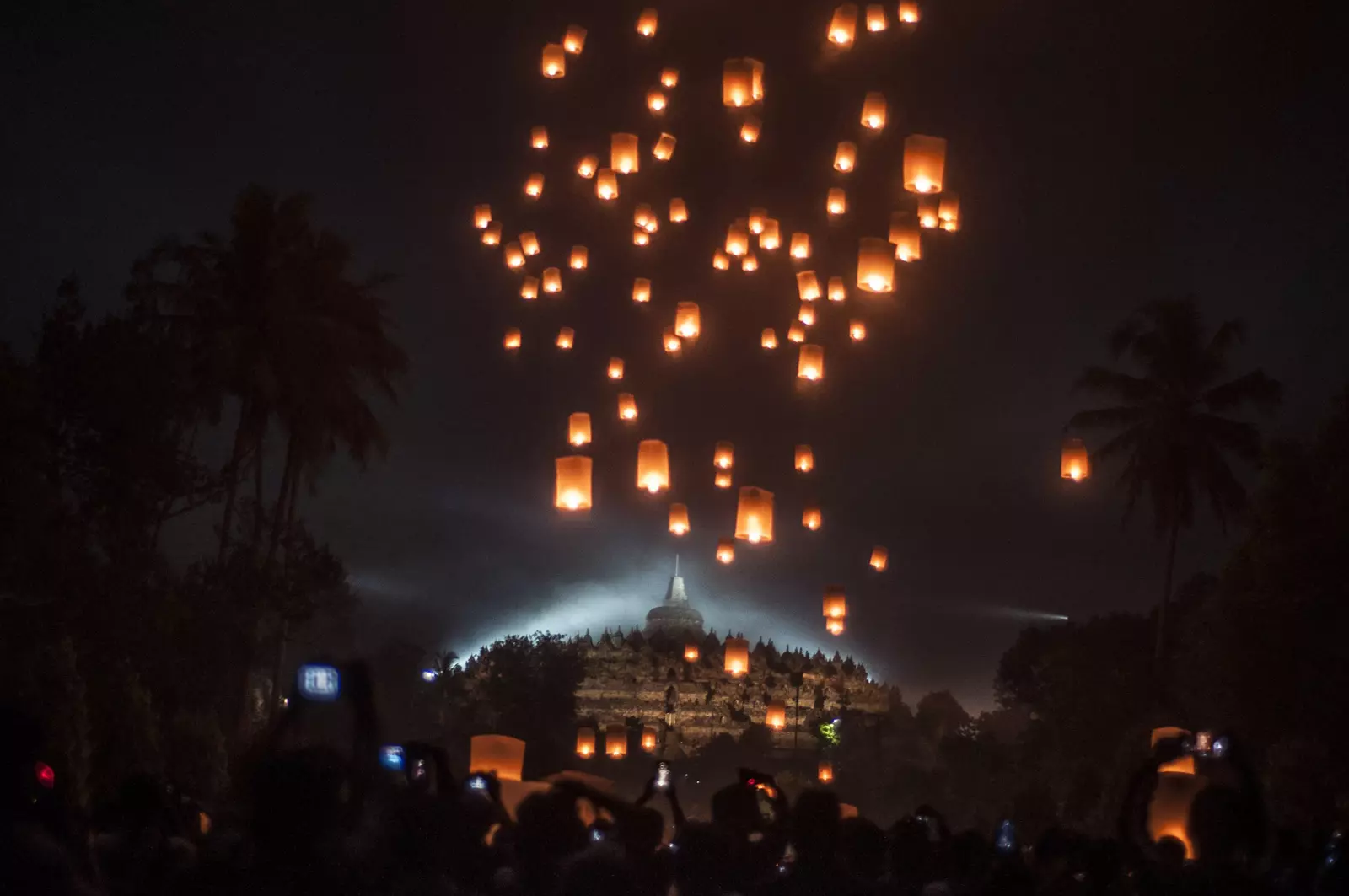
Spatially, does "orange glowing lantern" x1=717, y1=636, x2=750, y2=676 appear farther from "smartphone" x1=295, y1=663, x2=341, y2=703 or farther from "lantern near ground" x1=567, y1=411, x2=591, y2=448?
"smartphone" x1=295, y1=663, x2=341, y2=703

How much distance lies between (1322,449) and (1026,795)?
20.0 metres

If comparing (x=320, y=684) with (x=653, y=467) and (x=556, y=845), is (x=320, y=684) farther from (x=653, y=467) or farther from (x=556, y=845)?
(x=653, y=467)

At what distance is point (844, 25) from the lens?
18.9 metres

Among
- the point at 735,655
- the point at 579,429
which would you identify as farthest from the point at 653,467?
the point at 735,655

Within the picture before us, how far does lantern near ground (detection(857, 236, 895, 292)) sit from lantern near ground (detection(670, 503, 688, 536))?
8252 millimetres

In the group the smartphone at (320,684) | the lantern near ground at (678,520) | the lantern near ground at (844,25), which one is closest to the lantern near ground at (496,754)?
the lantern near ground at (678,520)

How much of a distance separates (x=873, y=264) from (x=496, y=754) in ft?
36.6

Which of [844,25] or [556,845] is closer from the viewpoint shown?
[556,845]

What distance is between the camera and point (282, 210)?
84.9 ft

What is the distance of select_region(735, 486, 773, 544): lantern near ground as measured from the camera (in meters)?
21.3

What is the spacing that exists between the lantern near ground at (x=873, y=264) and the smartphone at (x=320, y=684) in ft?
43.8

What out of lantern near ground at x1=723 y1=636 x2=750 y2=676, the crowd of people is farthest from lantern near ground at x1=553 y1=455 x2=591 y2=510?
lantern near ground at x1=723 y1=636 x2=750 y2=676

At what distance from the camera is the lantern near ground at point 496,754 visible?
22656 mm

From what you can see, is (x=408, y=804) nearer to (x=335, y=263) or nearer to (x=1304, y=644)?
(x=1304, y=644)
